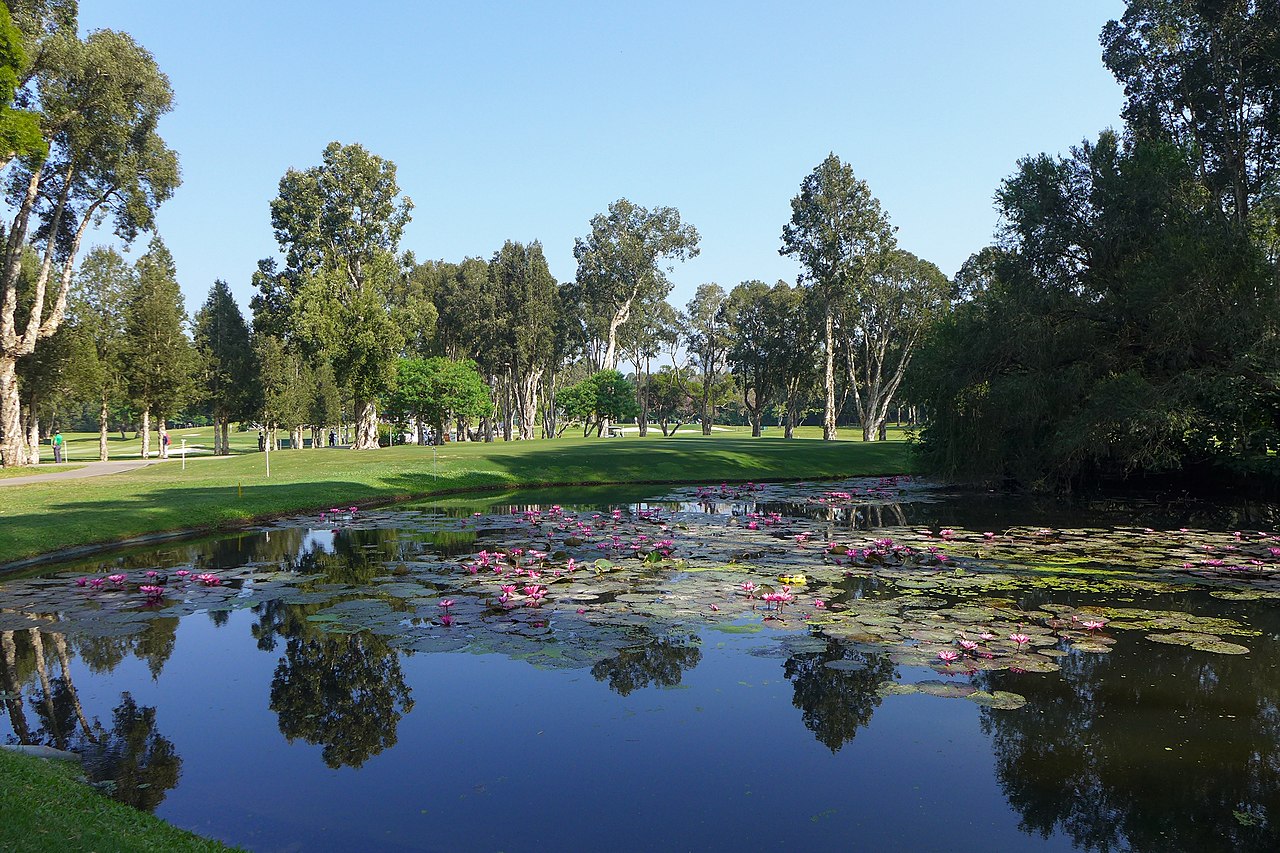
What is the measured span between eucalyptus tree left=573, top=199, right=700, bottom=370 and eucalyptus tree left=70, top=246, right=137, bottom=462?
3500 centimetres

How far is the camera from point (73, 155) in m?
34.6

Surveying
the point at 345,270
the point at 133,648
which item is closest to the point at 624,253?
the point at 345,270

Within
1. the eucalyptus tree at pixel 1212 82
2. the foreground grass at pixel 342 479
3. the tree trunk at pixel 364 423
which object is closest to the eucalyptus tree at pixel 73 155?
the foreground grass at pixel 342 479

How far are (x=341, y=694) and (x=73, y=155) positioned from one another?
1488 inches

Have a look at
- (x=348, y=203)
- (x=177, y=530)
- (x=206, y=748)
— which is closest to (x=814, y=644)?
(x=206, y=748)

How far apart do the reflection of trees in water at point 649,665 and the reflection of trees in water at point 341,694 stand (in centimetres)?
195

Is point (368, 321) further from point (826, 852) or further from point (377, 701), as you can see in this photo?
point (826, 852)

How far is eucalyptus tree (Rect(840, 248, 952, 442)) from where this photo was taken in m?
62.7

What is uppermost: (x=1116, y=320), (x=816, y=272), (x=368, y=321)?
(x=816, y=272)

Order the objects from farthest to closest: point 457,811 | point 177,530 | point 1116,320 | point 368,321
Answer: point 368,321, point 1116,320, point 177,530, point 457,811

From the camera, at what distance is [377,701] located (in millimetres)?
7348

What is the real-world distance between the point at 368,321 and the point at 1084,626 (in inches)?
1883

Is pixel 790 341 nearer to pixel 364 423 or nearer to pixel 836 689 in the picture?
pixel 364 423

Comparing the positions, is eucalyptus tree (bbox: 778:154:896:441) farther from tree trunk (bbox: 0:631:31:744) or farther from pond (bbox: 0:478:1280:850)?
tree trunk (bbox: 0:631:31:744)
